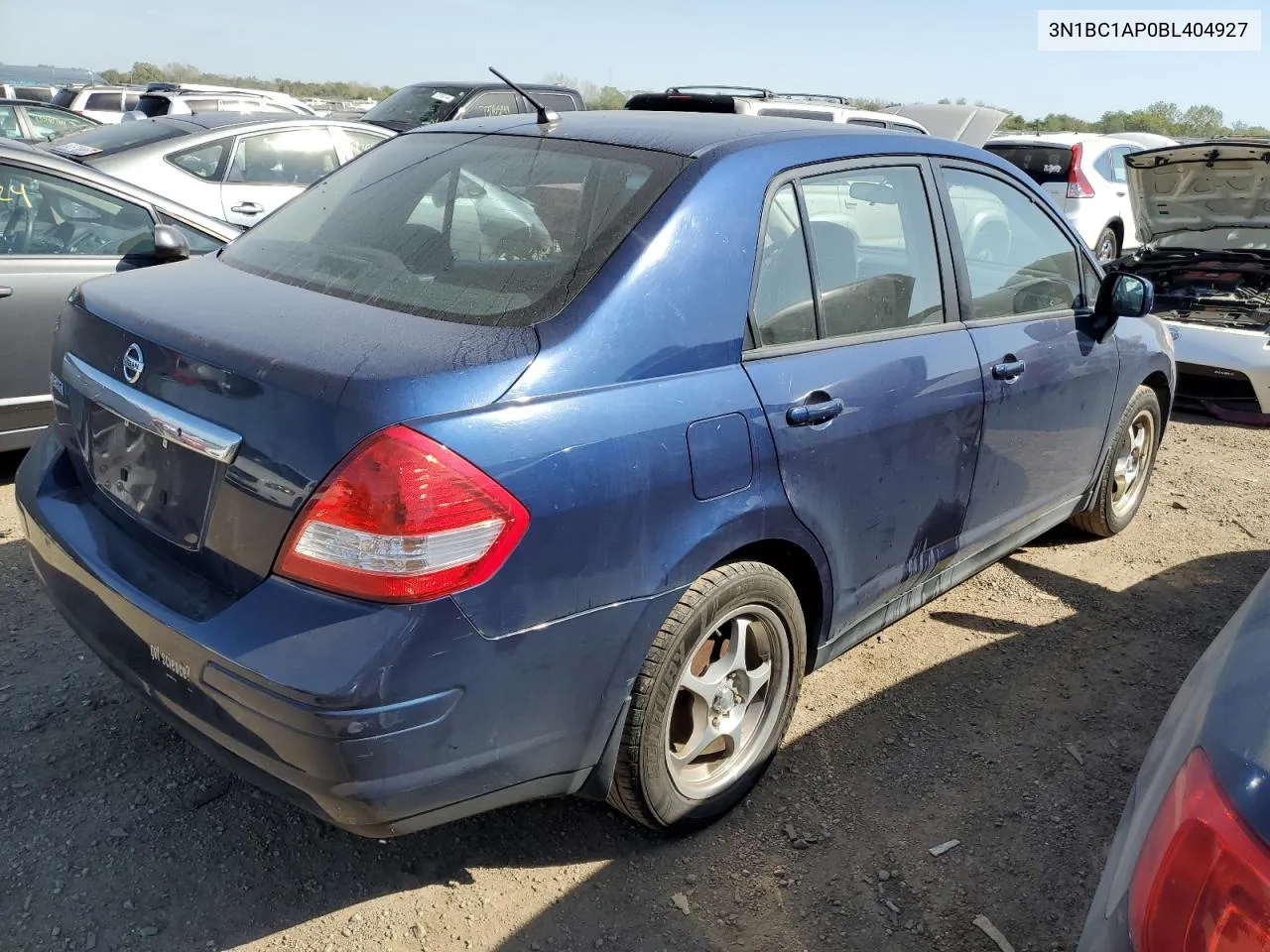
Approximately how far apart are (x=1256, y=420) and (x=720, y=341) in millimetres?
5496

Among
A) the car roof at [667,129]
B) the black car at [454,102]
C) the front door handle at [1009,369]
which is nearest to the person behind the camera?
the car roof at [667,129]

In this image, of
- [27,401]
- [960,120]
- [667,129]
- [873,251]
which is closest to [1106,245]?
[960,120]

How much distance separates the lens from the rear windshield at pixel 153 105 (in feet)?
38.0

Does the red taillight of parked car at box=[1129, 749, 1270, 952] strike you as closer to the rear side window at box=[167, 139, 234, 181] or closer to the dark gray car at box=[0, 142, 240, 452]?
the dark gray car at box=[0, 142, 240, 452]

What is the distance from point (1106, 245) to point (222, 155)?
31.5ft

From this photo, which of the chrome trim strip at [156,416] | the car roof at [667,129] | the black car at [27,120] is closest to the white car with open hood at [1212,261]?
the car roof at [667,129]

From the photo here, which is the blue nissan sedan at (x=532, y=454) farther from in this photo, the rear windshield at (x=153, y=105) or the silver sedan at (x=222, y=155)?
the rear windshield at (x=153, y=105)

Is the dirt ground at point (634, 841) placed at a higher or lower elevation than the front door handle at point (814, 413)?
lower

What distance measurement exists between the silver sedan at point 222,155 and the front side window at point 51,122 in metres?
5.71

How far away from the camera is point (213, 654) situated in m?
1.94

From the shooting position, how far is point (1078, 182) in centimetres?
1129

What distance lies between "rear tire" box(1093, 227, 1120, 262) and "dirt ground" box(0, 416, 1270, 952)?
9.43m

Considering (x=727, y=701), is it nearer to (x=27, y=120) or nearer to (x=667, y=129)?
(x=667, y=129)

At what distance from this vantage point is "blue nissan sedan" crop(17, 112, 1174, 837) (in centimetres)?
189
